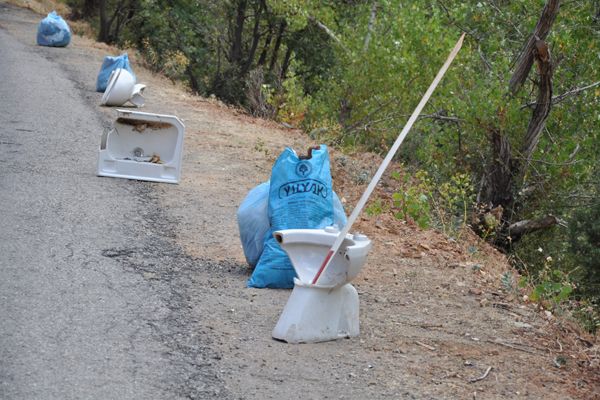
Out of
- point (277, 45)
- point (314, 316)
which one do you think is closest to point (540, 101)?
point (314, 316)

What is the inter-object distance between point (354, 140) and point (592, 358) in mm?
10017

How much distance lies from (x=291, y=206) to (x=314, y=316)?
4.16 feet

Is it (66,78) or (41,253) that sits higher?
(41,253)

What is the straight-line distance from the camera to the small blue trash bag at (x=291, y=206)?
21.4 ft

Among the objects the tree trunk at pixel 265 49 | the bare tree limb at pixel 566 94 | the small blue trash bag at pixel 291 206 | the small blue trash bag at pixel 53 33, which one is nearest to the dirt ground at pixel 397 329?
the small blue trash bag at pixel 291 206

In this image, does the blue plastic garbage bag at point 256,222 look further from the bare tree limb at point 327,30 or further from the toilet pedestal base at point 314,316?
the bare tree limb at point 327,30

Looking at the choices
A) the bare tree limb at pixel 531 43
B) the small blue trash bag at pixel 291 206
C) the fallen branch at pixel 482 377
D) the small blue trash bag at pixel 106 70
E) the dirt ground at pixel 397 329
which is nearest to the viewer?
the dirt ground at pixel 397 329

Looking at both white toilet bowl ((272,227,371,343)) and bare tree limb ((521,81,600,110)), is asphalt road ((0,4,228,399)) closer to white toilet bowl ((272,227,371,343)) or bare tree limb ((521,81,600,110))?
white toilet bowl ((272,227,371,343))

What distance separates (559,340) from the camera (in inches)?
236

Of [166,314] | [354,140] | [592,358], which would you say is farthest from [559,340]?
[354,140]

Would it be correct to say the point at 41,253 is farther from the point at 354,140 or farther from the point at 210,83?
the point at 210,83

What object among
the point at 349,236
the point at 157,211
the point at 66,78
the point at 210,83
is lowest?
the point at 210,83

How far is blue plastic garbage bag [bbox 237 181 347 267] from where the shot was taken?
6.82 m

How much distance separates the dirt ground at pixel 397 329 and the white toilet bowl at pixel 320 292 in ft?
0.28
